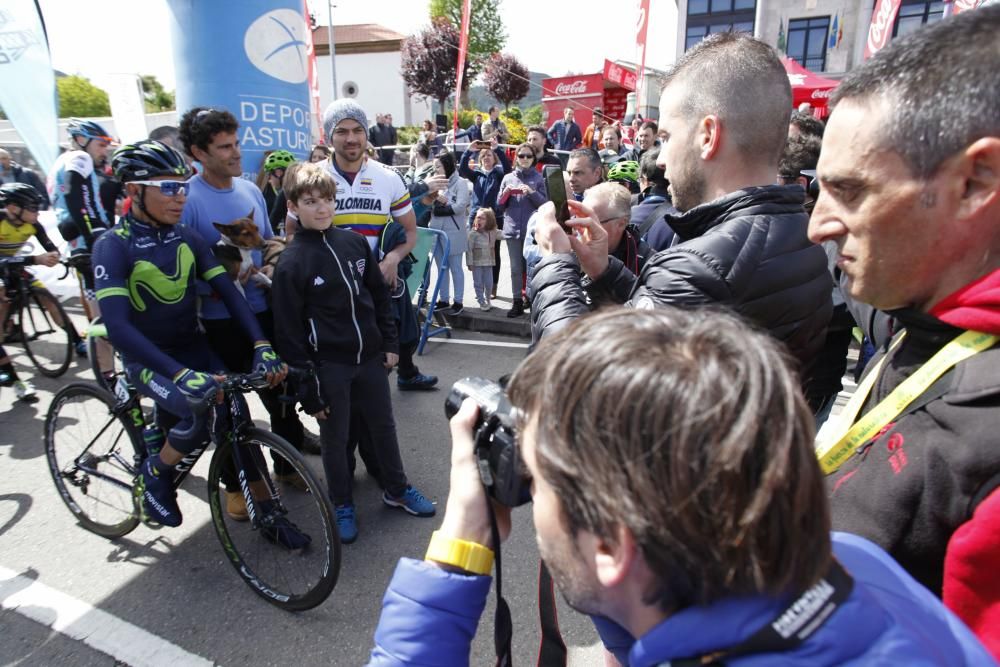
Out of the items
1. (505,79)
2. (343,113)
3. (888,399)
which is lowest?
(888,399)

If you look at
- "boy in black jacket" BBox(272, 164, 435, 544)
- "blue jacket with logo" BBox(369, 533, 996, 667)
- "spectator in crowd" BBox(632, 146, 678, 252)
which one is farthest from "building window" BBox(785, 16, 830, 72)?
"blue jacket with logo" BBox(369, 533, 996, 667)

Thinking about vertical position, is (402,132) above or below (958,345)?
above

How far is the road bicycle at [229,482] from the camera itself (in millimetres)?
2580

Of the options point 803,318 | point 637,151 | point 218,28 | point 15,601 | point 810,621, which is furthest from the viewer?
point 637,151

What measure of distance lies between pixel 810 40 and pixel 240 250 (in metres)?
37.3

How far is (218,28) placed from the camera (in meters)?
5.69

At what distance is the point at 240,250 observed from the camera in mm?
3234

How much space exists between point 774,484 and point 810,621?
6.0 inches

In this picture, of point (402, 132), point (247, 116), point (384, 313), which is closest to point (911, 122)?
point (384, 313)

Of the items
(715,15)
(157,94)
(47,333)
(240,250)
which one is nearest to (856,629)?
(240,250)

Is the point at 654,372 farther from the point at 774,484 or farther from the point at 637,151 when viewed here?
the point at 637,151

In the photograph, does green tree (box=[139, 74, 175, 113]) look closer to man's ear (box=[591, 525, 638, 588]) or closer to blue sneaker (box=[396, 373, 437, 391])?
blue sneaker (box=[396, 373, 437, 391])

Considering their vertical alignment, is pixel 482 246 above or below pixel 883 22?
below

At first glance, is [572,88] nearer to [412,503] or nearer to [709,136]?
[412,503]
